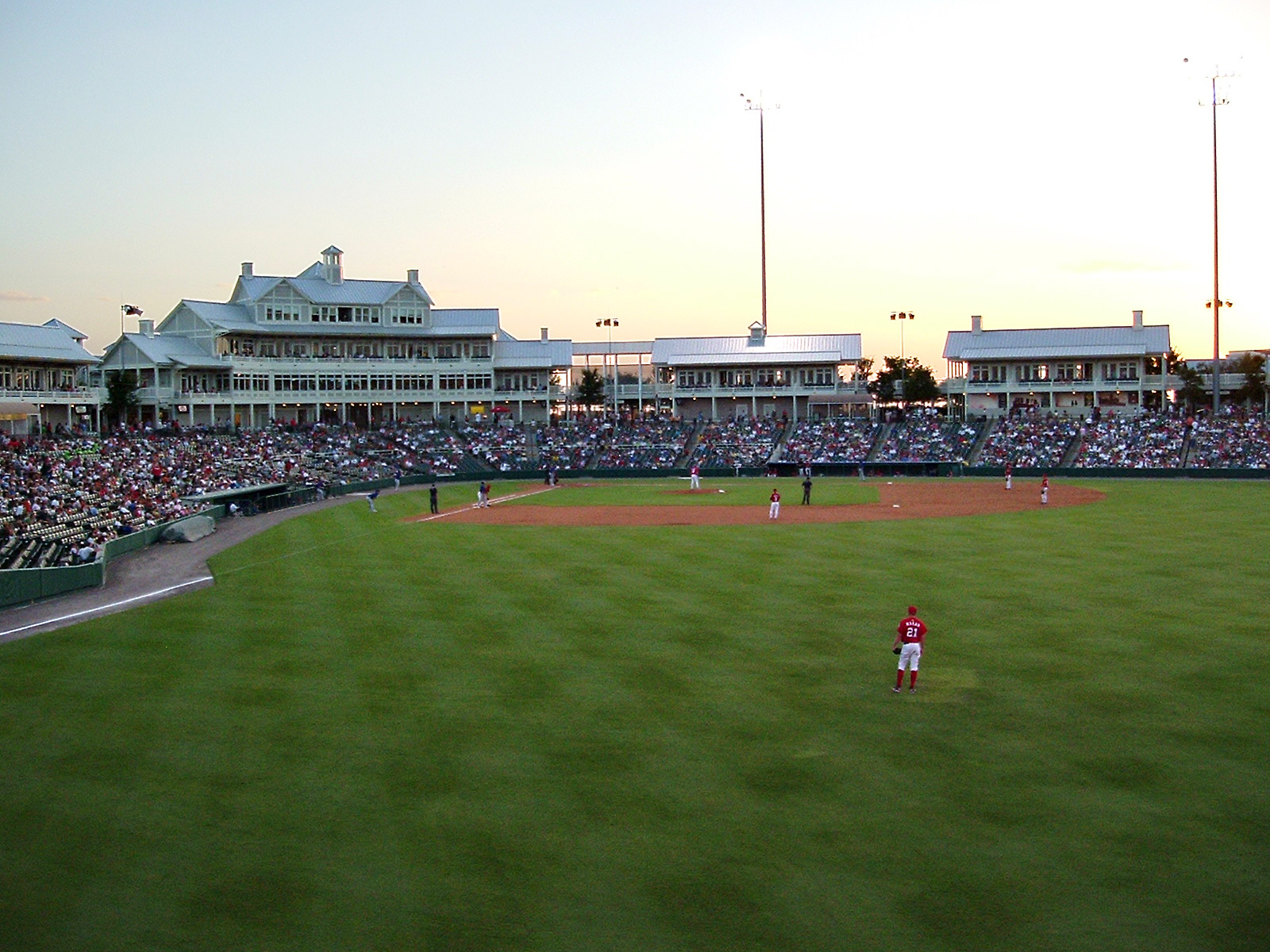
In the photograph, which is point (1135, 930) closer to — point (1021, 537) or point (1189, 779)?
point (1189, 779)

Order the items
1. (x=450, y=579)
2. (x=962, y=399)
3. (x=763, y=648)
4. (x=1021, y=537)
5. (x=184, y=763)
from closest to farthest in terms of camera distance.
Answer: (x=184, y=763) → (x=763, y=648) → (x=450, y=579) → (x=1021, y=537) → (x=962, y=399)

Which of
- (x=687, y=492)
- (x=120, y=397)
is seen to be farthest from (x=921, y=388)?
(x=120, y=397)

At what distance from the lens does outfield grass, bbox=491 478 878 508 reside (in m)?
55.8

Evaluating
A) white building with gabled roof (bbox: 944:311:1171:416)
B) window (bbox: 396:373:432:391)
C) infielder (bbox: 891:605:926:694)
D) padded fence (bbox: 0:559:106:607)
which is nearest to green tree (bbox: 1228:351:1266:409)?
white building with gabled roof (bbox: 944:311:1171:416)

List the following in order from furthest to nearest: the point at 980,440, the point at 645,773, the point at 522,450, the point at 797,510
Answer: the point at 522,450 → the point at 980,440 → the point at 797,510 → the point at 645,773

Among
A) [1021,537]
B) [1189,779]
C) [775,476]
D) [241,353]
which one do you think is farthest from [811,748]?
[241,353]

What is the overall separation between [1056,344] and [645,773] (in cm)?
9038

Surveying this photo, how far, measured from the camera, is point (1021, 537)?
123 feet

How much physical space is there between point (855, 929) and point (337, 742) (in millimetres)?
8350

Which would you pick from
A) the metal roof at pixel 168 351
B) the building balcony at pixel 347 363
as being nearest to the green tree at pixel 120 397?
the metal roof at pixel 168 351

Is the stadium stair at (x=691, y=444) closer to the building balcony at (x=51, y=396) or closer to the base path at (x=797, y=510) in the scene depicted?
the base path at (x=797, y=510)

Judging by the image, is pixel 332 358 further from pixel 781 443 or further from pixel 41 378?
pixel 781 443

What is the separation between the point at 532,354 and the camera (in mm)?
99188

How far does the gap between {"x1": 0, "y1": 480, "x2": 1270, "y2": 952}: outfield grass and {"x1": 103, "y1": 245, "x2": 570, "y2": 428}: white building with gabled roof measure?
61738 mm
